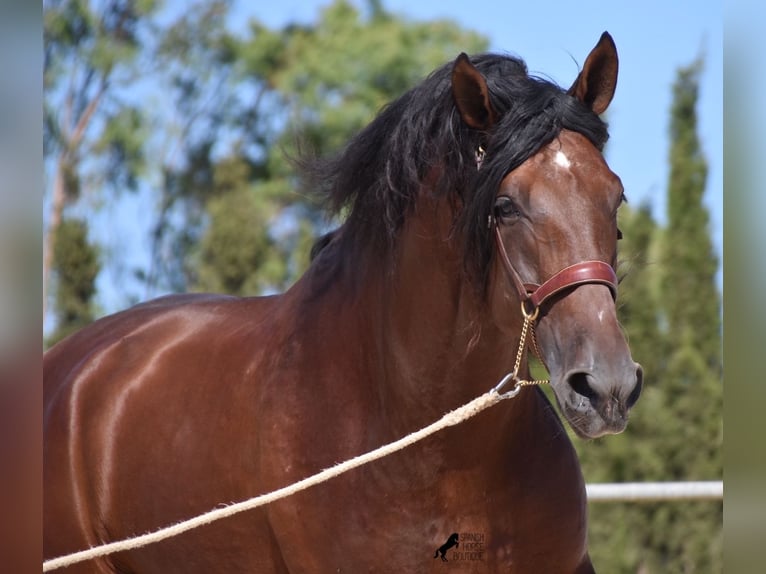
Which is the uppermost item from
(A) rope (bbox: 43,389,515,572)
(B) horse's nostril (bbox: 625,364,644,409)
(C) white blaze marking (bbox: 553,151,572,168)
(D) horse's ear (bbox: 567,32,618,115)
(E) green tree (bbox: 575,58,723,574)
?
(D) horse's ear (bbox: 567,32,618,115)

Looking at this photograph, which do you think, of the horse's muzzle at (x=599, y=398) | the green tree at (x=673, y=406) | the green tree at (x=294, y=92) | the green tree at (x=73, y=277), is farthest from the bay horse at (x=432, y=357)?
the green tree at (x=294, y=92)

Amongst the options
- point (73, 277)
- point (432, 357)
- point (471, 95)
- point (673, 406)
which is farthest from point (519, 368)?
point (73, 277)

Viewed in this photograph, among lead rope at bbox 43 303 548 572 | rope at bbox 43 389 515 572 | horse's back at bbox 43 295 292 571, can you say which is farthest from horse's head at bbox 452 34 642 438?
horse's back at bbox 43 295 292 571

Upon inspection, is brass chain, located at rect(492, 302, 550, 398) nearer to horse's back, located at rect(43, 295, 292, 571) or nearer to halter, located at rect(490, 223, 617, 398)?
halter, located at rect(490, 223, 617, 398)

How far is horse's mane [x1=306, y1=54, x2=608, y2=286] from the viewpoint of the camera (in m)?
2.74

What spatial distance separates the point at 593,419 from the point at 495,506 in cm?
58

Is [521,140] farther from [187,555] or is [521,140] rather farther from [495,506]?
[187,555]

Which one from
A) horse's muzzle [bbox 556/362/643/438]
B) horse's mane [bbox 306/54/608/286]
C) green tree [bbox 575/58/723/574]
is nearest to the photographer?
horse's muzzle [bbox 556/362/643/438]

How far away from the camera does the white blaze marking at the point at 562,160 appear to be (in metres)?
2.66

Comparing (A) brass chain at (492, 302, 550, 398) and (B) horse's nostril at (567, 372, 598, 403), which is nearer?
(B) horse's nostril at (567, 372, 598, 403)

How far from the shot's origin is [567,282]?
8.28 feet

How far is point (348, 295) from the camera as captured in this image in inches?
128

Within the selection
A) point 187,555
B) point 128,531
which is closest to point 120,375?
point 128,531

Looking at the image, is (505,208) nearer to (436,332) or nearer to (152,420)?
(436,332)
